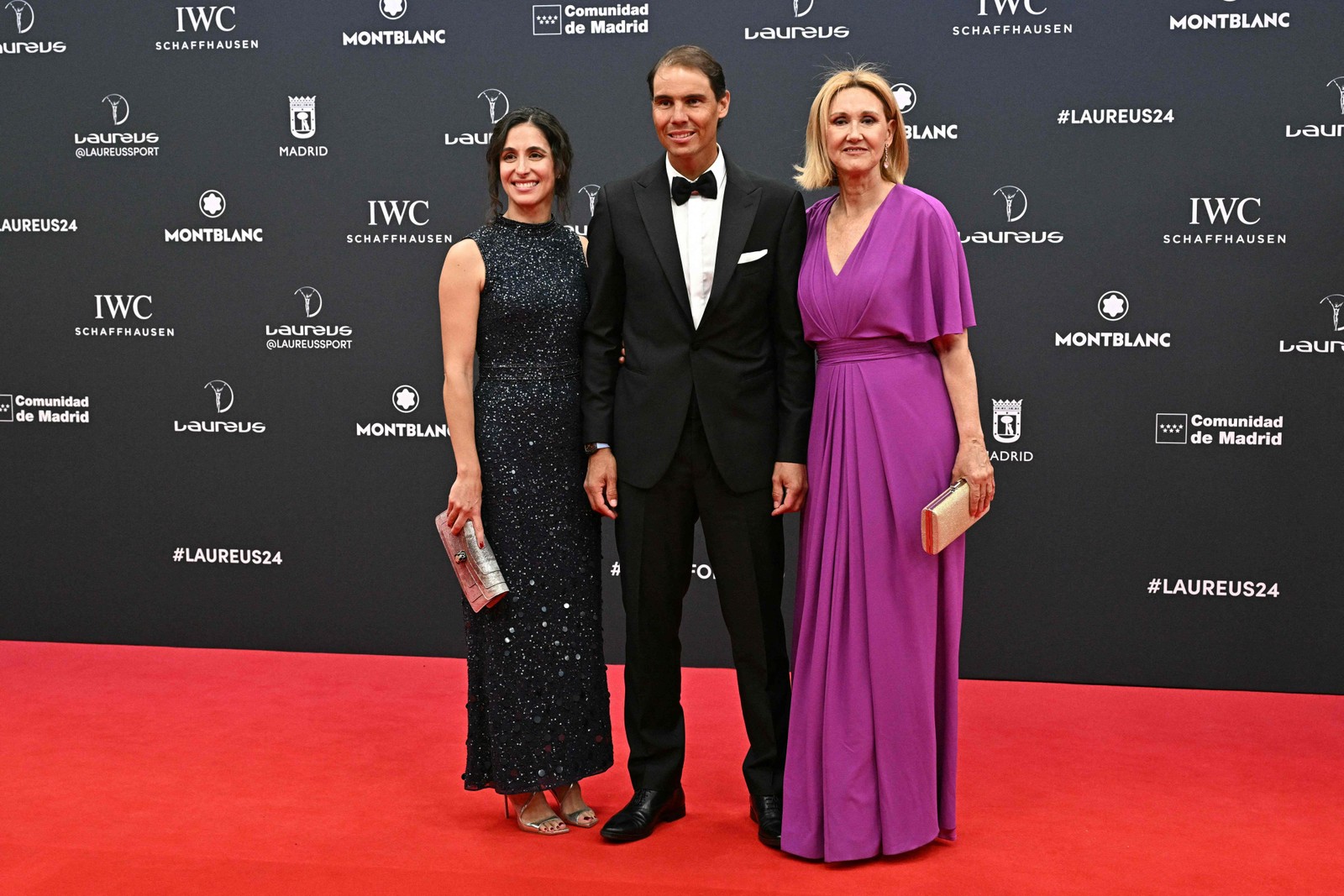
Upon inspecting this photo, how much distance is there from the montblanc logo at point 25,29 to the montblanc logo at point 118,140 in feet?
0.88

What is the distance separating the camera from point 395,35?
403cm

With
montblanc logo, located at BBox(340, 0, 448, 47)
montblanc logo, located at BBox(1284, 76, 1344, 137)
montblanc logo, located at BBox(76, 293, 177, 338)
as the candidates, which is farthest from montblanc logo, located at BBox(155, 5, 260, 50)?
montblanc logo, located at BBox(1284, 76, 1344, 137)

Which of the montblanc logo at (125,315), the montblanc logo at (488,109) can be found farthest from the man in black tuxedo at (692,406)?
the montblanc logo at (125,315)

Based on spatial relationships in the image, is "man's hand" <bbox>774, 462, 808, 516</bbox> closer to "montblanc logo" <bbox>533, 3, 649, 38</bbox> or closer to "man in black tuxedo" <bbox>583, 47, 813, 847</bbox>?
"man in black tuxedo" <bbox>583, 47, 813, 847</bbox>

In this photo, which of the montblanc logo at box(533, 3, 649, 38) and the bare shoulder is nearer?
the bare shoulder

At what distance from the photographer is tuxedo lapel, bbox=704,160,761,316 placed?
2537 millimetres

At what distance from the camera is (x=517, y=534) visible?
2.66 metres

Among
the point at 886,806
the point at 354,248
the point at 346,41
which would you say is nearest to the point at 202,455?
the point at 354,248

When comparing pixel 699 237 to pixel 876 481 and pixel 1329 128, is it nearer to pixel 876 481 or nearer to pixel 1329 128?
pixel 876 481

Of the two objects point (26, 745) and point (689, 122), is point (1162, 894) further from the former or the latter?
point (26, 745)

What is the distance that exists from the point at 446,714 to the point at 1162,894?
2150 millimetres

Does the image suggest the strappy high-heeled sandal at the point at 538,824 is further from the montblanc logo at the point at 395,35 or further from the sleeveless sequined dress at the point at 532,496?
the montblanc logo at the point at 395,35

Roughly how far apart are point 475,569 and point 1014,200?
229cm

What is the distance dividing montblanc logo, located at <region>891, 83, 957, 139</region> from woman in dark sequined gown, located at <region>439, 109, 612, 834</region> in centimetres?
162
